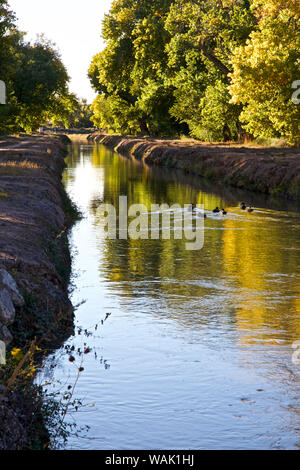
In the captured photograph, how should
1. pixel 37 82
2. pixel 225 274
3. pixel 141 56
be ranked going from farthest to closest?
pixel 141 56
pixel 37 82
pixel 225 274

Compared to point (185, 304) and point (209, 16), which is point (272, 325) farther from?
point (209, 16)

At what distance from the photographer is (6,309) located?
8.12 metres

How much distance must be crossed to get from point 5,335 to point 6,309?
1.63 ft

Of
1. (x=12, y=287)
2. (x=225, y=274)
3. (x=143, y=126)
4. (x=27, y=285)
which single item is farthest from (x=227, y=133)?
(x=12, y=287)

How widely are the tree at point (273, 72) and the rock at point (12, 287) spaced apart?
27.5 m

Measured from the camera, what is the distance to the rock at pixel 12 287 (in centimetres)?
866

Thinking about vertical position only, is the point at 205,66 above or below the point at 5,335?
above

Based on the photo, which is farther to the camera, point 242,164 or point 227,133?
point 227,133

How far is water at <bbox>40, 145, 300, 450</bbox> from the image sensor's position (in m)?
6.88

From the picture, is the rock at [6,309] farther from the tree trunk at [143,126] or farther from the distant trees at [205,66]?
the tree trunk at [143,126]

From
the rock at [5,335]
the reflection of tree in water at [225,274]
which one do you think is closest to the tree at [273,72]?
the reflection of tree in water at [225,274]

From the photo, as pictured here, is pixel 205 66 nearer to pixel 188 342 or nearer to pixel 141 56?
pixel 141 56
